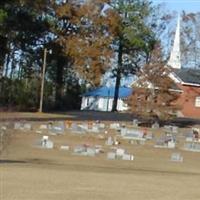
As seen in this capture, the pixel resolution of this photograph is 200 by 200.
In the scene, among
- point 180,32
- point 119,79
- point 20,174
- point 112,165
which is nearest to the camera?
point 20,174

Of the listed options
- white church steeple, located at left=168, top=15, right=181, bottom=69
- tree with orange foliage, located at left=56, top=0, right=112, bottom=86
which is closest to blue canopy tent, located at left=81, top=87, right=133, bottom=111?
white church steeple, located at left=168, top=15, right=181, bottom=69

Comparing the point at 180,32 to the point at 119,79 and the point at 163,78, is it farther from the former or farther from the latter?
the point at 163,78

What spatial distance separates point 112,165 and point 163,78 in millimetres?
28543

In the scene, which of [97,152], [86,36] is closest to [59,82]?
[86,36]

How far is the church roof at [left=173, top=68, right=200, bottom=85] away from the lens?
90.8m

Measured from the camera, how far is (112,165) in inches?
1041

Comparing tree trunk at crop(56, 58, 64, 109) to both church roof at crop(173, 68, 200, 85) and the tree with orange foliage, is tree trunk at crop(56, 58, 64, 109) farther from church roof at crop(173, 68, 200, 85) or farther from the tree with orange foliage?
church roof at crop(173, 68, 200, 85)

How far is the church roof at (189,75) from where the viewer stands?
298 feet

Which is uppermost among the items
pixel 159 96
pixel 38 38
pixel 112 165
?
pixel 38 38

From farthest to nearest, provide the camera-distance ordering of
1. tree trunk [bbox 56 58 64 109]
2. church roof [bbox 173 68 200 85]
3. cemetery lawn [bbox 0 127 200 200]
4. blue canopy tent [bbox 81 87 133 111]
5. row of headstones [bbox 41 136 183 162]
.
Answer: blue canopy tent [bbox 81 87 133 111], church roof [bbox 173 68 200 85], tree trunk [bbox 56 58 64 109], row of headstones [bbox 41 136 183 162], cemetery lawn [bbox 0 127 200 200]

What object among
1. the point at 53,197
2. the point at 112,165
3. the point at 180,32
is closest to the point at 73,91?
the point at 180,32

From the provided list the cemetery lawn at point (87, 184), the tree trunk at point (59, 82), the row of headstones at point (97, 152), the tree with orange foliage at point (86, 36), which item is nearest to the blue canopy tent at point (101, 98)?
the tree trunk at point (59, 82)

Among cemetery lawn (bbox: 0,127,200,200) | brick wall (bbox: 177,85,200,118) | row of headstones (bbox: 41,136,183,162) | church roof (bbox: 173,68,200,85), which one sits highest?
church roof (bbox: 173,68,200,85)

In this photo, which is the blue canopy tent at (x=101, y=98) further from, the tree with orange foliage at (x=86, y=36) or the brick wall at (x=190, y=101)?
the tree with orange foliage at (x=86, y=36)
